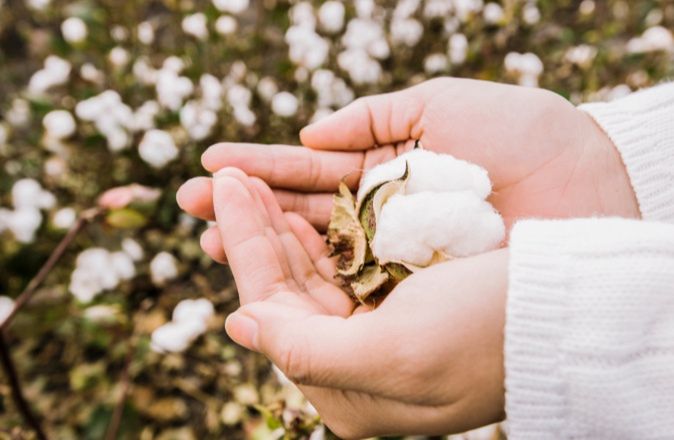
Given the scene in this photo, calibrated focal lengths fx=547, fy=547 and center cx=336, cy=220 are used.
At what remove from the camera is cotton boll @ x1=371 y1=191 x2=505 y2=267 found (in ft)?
2.67

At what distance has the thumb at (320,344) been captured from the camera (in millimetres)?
656

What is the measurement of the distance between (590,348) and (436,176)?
0.34 m

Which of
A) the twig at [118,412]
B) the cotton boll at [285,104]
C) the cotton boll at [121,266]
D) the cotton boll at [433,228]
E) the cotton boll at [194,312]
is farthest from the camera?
the cotton boll at [285,104]

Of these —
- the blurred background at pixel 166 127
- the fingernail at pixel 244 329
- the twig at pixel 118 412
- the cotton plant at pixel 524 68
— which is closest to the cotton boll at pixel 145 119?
the blurred background at pixel 166 127

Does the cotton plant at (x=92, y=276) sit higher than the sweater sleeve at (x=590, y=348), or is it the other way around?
the sweater sleeve at (x=590, y=348)

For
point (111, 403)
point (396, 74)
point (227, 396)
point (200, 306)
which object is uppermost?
point (396, 74)

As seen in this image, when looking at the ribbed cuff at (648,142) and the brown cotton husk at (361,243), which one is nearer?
the brown cotton husk at (361,243)

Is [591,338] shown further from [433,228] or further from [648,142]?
[648,142]

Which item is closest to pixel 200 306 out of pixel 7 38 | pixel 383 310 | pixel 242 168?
pixel 242 168

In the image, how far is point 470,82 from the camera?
1.06m

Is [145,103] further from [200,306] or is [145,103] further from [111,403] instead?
[111,403]

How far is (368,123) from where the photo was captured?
107 cm

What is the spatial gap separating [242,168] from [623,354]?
65 cm

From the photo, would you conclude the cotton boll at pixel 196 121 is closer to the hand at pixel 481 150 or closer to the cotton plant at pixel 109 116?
the cotton plant at pixel 109 116
